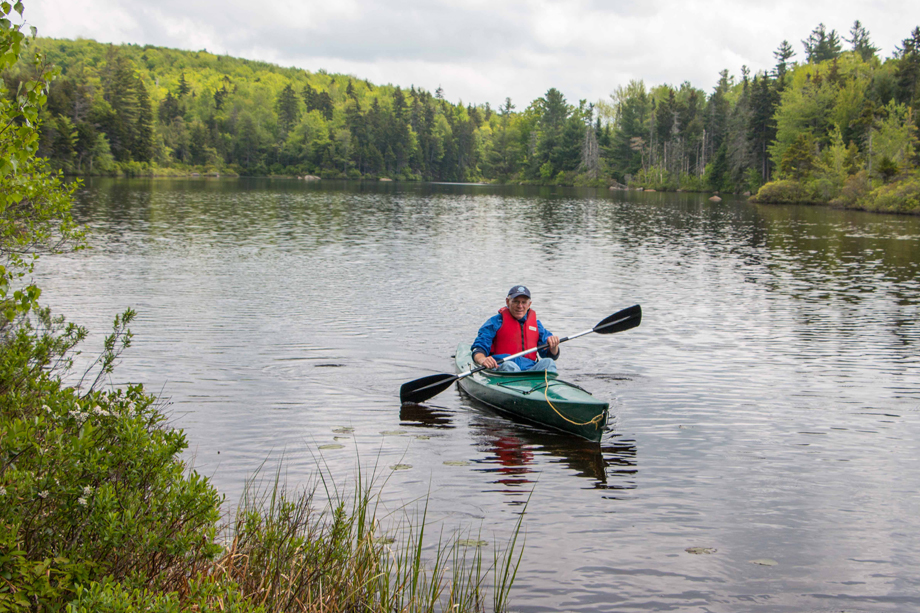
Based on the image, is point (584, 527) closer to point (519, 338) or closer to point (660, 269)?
point (519, 338)

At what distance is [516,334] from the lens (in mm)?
11914

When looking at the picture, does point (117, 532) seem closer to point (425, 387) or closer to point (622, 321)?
point (425, 387)

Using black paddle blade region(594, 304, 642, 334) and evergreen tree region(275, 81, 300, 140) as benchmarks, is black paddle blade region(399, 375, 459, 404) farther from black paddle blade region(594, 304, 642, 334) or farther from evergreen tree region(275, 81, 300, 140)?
evergreen tree region(275, 81, 300, 140)

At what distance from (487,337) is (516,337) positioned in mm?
473

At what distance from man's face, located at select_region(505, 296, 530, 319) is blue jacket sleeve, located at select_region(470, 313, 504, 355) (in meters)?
0.26

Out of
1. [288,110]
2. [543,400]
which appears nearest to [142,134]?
[288,110]

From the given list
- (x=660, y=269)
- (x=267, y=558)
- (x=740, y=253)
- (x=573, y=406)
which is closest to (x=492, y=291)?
(x=660, y=269)

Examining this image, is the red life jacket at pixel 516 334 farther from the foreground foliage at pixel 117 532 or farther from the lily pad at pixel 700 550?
the foreground foliage at pixel 117 532

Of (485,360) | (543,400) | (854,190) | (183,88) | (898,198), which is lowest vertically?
(543,400)

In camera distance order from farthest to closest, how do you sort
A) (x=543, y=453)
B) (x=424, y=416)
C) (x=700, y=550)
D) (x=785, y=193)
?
1. (x=785, y=193)
2. (x=424, y=416)
3. (x=543, y=453)
4. (x=700, y=550)

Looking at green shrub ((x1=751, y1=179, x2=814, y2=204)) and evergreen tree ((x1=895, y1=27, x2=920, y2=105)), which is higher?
evergreen tree ((x1=895, y1=27, x2=920, y2=105))

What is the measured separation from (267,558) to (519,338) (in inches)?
301

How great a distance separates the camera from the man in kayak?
11695mm

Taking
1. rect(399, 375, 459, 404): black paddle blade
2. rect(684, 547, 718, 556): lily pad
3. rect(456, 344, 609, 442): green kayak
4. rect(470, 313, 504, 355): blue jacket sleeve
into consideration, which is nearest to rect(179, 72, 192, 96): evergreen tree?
rect(470, 313, 504, 355): blue jacket sleeve
